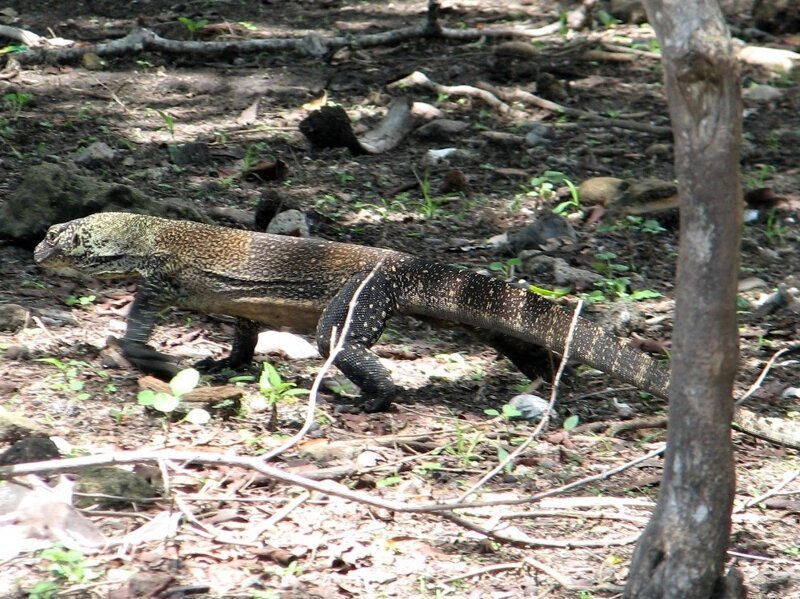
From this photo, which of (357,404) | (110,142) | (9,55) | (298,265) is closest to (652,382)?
(357,404)

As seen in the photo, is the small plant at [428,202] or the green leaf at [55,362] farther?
the small plant at [428,202]

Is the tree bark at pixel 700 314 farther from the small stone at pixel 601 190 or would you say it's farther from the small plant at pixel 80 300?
the small stone at pixel 601 190

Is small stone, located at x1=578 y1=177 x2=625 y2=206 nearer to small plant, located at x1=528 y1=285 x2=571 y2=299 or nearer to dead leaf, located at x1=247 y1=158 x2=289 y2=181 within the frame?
small plant, located at x1=528 y1=285 x2=571 y2=299

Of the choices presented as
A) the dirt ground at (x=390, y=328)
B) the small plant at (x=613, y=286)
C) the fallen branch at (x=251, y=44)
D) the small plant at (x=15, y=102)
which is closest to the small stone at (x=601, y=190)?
the dirt ground at (x=390, y=328)

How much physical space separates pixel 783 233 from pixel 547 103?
255 centimetres

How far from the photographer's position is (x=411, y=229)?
704 centimetres

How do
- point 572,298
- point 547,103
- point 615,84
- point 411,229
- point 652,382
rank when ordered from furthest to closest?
point 615,84 → point 547,103 → point 411,229 → point 572,298 → point 652,382

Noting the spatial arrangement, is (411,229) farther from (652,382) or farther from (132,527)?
(132,527)

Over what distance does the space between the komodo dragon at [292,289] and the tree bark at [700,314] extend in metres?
2.12

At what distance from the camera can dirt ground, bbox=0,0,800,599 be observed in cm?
355

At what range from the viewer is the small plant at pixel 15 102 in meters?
8.28

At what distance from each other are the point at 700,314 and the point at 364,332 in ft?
8.12

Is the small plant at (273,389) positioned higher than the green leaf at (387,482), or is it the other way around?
the small plant at (273,389)

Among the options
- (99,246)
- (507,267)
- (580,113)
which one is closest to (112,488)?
(99,246)
